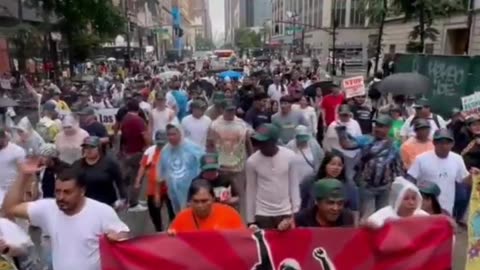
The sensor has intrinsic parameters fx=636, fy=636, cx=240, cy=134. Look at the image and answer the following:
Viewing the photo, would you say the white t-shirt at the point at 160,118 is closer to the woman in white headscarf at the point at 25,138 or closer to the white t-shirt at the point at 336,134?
the woman in white headscarf at the point at 25,138

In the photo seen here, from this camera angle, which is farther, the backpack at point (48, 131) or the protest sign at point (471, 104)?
the protest sign at point (471, 104)

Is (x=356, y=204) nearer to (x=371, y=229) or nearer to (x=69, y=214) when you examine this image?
(x=371, y=229)

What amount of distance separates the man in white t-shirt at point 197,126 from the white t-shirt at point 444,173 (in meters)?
3.20

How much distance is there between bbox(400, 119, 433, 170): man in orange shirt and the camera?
22.7 ft

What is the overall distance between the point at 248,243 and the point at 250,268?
0.17m

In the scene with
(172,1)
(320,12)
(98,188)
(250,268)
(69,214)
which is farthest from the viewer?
(172,1)

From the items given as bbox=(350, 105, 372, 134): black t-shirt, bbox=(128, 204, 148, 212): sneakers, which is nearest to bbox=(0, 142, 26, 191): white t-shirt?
bbox=(128, 204, 148, 212): sneakers

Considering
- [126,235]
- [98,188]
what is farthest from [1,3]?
[126,235]

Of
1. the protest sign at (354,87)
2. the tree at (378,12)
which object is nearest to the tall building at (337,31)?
the tree at (378,12)

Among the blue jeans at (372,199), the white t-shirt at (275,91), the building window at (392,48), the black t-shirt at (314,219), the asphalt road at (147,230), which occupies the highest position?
the black t-shirt at (314,219)

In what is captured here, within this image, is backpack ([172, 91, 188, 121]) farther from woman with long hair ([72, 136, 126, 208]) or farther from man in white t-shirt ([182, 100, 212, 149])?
woman with long hair ([72, 136, 126, 208])

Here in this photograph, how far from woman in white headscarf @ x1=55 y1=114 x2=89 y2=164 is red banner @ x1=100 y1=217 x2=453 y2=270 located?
11.2ft

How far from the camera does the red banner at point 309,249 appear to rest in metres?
4.19

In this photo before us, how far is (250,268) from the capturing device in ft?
14.0
